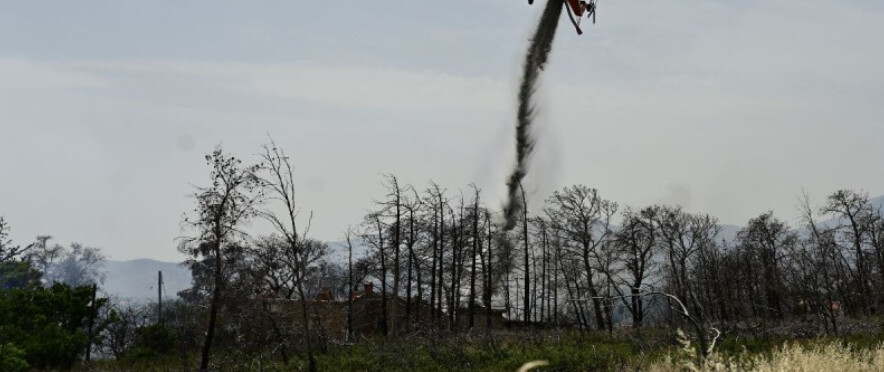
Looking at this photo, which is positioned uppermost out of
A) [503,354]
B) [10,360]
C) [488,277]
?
[488,277]

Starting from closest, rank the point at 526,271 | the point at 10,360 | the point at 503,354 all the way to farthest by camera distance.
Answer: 1. the point at 10,360
2. the point at 503,354
3. the point at 526,271

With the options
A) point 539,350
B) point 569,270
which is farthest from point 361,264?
point 539,350

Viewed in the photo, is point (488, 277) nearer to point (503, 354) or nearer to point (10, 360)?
point (503, 354)

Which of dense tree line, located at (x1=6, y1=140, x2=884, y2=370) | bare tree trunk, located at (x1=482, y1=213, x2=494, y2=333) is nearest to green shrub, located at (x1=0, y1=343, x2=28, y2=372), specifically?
dense tree line, located at (x1=6, y1=140, x2=884, y2=370)

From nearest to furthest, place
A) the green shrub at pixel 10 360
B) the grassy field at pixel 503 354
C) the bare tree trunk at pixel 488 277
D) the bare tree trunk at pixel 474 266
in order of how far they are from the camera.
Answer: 1. the green shrub at pixel 10 360
2. the grassy field at pixel 503 354
3. the bare tree trunk at pixel 488 277
4. the bare tree trunk at pixel 474 266

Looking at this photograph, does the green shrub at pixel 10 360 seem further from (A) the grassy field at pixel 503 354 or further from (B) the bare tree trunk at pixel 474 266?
(B) the bare tree trunk at pixel 474 266

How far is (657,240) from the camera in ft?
188

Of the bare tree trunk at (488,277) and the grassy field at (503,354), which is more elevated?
the bare tree trunk at (488,277)

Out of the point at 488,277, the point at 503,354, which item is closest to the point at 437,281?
the point at 488,277

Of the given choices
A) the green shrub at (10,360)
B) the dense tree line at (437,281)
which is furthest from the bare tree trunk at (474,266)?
the green shrub at (10,360)

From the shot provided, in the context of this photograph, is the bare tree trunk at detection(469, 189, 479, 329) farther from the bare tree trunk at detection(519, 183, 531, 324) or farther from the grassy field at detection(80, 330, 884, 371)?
the grassy field at detection(80, 330, 884, 371)

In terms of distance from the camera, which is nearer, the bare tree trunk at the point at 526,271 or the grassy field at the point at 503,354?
the grassy field at the point at 503,354

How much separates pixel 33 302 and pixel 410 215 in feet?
69.2

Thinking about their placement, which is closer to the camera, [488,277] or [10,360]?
[10,360]
